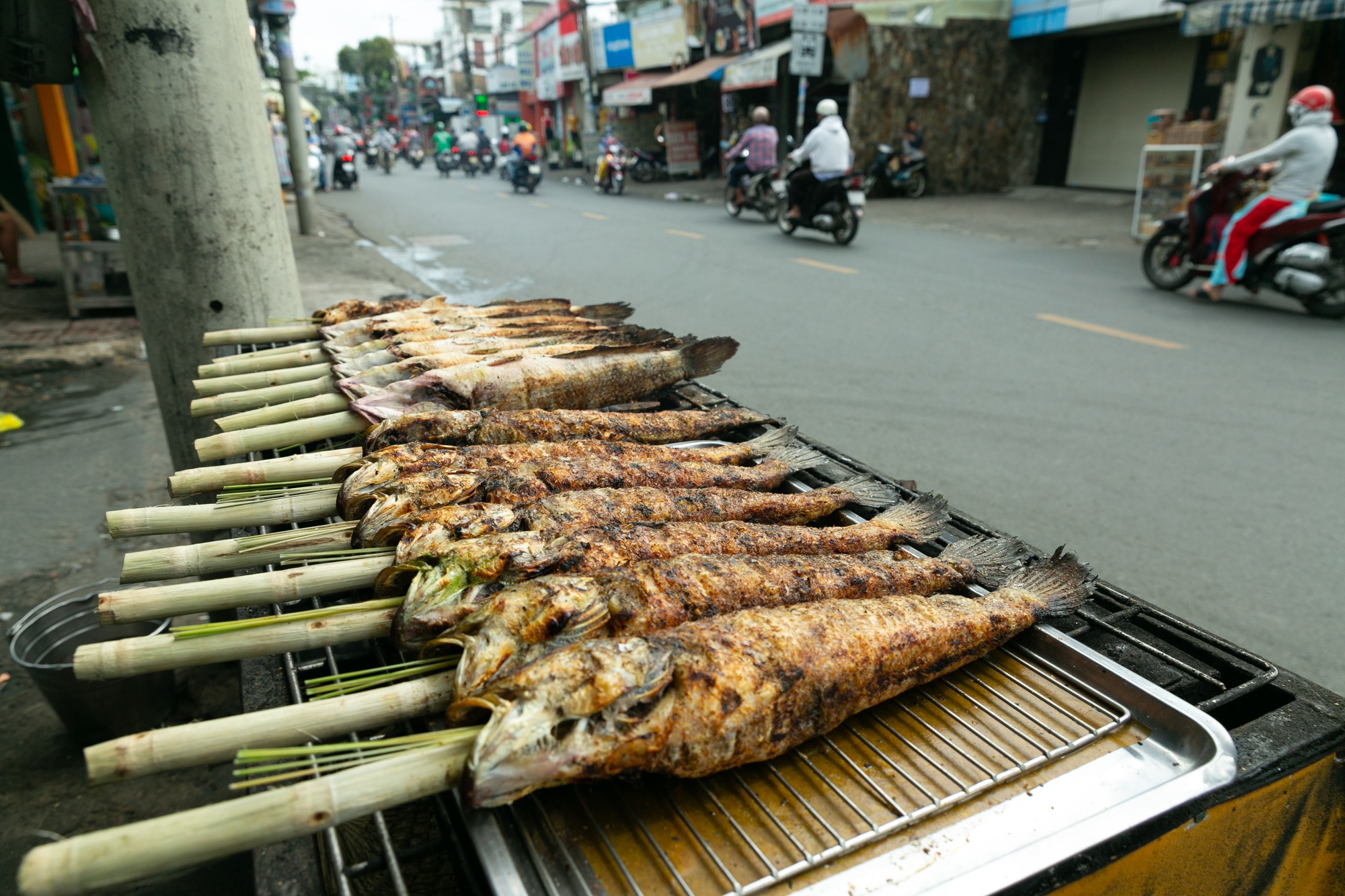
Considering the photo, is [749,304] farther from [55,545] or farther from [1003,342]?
[55,545]

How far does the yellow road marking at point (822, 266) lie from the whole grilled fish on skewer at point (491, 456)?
8.01 metres

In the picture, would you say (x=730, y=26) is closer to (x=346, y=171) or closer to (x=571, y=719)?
(x=346, y=171)

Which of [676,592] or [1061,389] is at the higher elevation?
[676,592]

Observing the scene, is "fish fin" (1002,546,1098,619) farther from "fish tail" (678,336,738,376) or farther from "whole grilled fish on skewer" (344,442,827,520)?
"fish tail" (678,336,738,376)

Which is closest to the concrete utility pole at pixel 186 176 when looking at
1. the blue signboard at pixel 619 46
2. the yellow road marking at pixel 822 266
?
the yellow road marking at pixel 822 266

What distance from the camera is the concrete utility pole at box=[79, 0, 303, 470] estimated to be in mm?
2840

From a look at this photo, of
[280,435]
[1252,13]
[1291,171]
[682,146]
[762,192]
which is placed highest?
[1252,13]

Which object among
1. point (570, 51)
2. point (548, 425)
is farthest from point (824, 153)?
point (570, 51)

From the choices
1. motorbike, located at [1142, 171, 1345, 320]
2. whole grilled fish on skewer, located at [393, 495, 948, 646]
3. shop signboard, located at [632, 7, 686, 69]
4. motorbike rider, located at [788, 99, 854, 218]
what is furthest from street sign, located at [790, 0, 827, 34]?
whole grilled fish on skewer, located at [393, 495, 948, 646]

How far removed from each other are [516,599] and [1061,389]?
211 inches

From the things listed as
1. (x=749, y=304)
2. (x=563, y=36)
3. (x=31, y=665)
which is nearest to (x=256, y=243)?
(x=31, y=665)

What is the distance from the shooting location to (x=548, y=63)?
36312 mm

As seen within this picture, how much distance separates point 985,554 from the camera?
5.37ft

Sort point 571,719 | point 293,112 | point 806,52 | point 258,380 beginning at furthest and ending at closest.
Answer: point 806,52 < point 293,112 < point 258,380 < point 571,719
